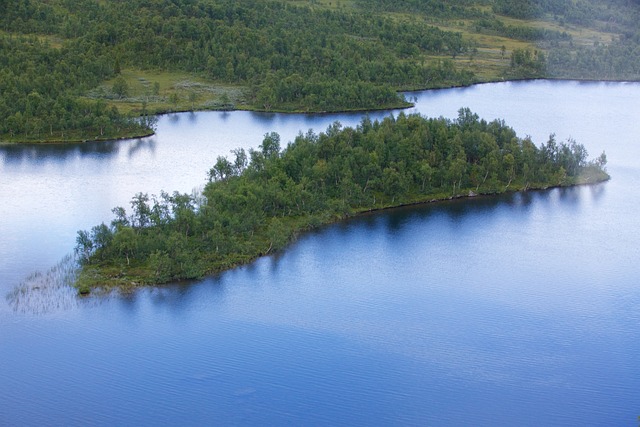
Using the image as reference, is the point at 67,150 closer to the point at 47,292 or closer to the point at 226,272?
the point at 47,292

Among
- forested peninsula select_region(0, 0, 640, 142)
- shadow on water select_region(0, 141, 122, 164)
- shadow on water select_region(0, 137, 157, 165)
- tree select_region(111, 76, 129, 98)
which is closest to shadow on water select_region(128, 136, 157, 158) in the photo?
shadow on water select_region(0, 137, 157, 165)

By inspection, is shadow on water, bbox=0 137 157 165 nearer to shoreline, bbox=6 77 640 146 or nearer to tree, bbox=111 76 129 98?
shoreline, bbox=6 77 640 146

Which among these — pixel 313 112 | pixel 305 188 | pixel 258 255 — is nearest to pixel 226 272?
pixel 258 255

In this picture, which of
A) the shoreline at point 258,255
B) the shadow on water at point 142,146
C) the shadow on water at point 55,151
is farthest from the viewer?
the shadow on water at point 142,146

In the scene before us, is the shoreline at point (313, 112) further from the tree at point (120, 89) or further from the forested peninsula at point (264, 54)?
the tree at point (120, 89)

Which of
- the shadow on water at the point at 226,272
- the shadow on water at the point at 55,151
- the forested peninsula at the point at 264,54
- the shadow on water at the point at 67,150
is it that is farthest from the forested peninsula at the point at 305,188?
the forested peninsula at the point at 264,54

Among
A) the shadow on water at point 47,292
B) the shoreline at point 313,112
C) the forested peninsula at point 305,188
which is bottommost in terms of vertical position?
the shadow on water at point 47,292

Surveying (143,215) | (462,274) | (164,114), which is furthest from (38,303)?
(164,114)
